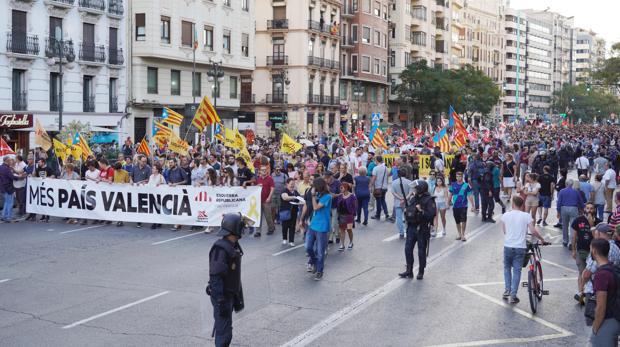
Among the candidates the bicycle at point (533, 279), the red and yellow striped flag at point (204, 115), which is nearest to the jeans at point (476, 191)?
the red and yellow striped flag at point (204, 115)

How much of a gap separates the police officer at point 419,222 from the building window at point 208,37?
35953 mm

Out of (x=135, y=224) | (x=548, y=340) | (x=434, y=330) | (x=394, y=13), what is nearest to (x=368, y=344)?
(x=434, y=330)

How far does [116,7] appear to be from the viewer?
138ft

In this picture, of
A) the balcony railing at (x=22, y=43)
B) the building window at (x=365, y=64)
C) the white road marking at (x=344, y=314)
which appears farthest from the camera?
the building window at (x=365, y=64)

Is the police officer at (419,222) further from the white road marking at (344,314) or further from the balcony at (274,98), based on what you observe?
the balcony at (274,98)

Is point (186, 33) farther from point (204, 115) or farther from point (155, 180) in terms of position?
point (155, 180)

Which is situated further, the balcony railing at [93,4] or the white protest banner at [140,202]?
the balcony railing at [93,4]

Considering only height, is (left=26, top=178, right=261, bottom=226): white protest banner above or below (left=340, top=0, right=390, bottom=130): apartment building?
below

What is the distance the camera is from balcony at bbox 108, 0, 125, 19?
41.6 meters

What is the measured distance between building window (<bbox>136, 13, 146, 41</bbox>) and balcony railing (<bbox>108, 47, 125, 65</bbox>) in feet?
4.58

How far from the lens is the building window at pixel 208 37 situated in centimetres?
4688

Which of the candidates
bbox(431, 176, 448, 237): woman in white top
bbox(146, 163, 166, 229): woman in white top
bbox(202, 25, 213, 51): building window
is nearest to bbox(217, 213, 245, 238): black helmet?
bbox(431, 176, 448, 237): woman in white top

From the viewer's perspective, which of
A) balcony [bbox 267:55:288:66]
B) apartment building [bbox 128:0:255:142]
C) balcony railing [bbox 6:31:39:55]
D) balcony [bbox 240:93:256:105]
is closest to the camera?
balcony railing [bbox 6:31:39:55]

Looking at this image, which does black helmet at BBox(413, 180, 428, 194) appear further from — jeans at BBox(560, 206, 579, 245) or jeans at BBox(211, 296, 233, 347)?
jeans at BBox(211, 296, 233, 347)
